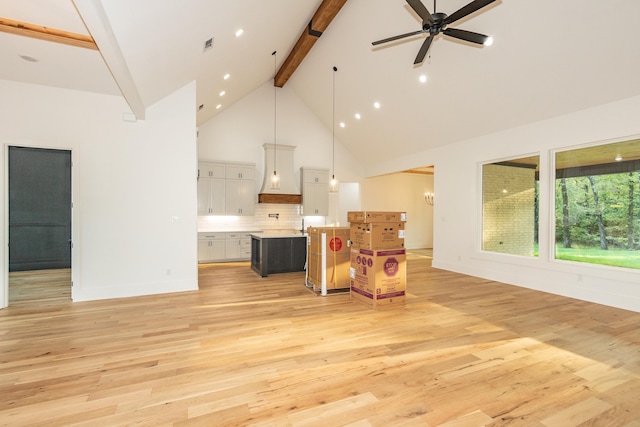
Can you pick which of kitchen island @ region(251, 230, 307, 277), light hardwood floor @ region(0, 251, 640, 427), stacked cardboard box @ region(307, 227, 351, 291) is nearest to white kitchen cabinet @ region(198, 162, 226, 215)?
kitchen island @ region(251, 230, 307, 277)

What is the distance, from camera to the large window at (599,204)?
422 centimetres

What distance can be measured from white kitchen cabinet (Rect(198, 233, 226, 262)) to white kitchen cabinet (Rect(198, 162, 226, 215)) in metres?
0.60

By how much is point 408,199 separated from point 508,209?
4.98 metres

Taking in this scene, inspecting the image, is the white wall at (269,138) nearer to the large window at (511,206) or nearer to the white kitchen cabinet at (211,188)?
the white kitchen cabinet at (211,188)

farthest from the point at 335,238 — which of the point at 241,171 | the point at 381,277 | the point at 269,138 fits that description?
the point at 269,138

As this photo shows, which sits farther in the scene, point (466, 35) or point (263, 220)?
point (263, 220)

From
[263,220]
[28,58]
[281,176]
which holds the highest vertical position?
[28,58]

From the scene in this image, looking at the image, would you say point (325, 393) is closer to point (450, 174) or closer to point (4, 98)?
point (4, 98)

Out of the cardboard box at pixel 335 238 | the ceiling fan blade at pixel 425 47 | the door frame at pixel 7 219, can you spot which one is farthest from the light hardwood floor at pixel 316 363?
the ceiling fan blade at pixel 425 47

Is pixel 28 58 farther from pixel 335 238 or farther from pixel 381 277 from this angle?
pixel 381 277

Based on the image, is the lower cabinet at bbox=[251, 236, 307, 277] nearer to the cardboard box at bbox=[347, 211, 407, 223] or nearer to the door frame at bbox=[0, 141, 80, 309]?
the cardboard box at bbox=[347, 211, 407, 223]

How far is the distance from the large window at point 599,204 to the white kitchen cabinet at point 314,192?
17.9 ft

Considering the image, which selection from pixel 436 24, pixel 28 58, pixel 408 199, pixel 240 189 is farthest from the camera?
pixel 408 199

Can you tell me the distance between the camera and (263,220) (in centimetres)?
848
